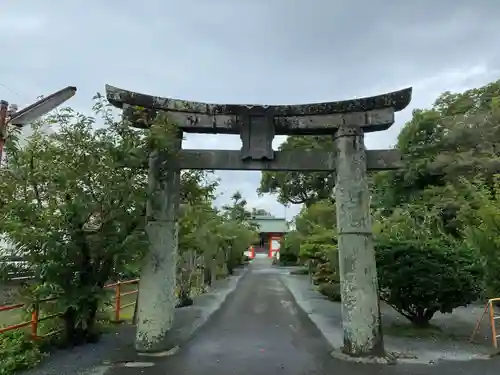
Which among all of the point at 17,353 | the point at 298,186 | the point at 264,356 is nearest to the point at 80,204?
the point at 17,353

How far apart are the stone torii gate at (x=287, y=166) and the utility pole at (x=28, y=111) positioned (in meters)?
0.91

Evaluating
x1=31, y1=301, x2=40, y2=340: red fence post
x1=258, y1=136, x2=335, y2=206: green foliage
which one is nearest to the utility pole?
x1=31, y1=301, x2=40, y2=340: red fence post

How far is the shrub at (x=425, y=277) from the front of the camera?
30.3 ft

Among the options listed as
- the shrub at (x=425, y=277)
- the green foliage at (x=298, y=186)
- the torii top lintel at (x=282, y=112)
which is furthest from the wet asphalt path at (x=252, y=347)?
the green foliage at (x=298, y=186)

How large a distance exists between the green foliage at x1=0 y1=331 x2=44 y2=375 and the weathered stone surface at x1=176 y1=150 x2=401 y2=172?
385 cm

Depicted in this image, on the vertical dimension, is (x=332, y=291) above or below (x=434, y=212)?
below

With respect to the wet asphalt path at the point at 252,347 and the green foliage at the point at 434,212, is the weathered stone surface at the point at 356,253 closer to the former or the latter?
the wet asphalt path at the point at 252,347

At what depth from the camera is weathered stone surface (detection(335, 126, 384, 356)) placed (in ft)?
23.6

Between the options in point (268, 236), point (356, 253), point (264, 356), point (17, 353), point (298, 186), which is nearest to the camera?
point (17, 353)

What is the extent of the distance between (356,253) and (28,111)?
19.7 feet

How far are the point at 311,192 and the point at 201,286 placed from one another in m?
15.0

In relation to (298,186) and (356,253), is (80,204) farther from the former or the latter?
(298,186)

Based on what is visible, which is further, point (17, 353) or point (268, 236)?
point (268, 236)

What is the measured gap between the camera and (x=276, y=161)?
803 centimetres
